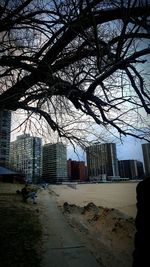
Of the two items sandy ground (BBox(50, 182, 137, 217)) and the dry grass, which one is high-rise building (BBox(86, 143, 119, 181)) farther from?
sandy ground (BBox(50, 182, 137, 217))

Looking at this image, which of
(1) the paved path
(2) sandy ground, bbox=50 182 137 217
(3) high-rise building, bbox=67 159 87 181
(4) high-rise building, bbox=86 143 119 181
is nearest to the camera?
(1) the paved path

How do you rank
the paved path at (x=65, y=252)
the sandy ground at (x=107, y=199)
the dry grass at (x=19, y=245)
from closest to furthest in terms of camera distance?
the dry grass at (x=19, y=245)
the paved path at (x=65, y=252)
the sandy ground at (x=107, y=199)

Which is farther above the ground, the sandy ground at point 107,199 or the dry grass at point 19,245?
the dry grass at point 19,245

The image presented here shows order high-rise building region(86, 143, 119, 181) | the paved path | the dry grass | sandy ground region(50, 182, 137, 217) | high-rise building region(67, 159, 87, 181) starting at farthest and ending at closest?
sandy ground region(50, 182, 137, 217)
high-rise building region(67, 159, 87, 181)
high-rise building region(86, 143, 119, 181)
the paved path
the dry grass

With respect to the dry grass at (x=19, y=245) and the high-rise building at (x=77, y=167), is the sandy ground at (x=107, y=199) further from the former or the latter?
the dry grass at (x=19, y=245)

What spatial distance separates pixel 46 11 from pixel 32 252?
436 centimetres

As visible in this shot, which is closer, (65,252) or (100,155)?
(65,252)

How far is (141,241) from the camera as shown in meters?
1.65

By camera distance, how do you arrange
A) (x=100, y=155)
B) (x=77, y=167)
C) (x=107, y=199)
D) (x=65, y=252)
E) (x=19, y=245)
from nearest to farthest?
(x=65, y=252) < (x=19, y=245) < (x=100, y=155) < (x=77, y=167) < (x=107, y=199)

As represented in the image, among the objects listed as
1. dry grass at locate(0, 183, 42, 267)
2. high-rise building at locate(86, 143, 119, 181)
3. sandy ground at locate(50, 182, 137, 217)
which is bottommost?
sandy ground at locate(50, 182, 137, 217)

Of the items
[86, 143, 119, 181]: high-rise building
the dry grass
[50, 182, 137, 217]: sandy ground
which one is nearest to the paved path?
the dry grass

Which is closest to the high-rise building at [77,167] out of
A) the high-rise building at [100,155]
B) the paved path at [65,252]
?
the high-rise building at [100,155]

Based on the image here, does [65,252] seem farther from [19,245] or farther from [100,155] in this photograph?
[100,155]

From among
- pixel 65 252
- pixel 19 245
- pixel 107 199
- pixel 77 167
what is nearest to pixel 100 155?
pixel 65 252
